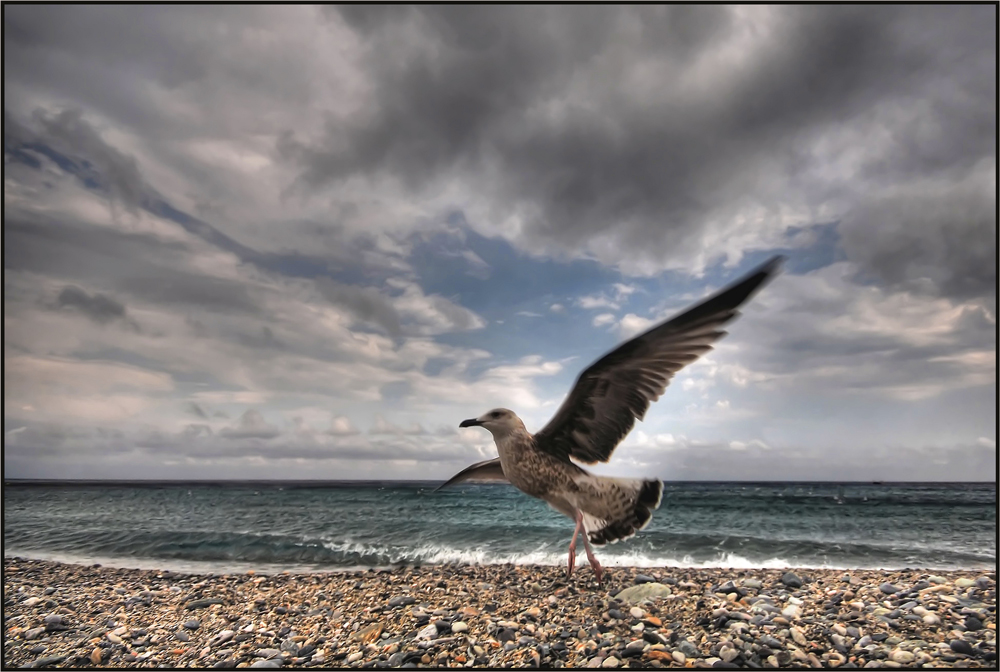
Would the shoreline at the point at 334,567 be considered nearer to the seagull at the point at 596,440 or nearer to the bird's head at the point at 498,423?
the seagull at the point at 596,440

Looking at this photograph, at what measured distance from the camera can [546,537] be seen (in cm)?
959

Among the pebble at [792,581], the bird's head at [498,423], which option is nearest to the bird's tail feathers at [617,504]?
the bird's head at [498,423]

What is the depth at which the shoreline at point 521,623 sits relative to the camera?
11.8ft

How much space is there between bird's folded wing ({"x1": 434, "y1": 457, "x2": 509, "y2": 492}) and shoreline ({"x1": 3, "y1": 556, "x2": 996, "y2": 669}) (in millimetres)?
1152

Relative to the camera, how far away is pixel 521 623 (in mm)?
4113

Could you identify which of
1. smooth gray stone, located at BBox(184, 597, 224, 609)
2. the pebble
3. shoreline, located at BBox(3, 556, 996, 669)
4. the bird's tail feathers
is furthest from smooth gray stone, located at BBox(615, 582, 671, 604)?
smooth gray stone, located at BBox(184, 597, 224, 609)

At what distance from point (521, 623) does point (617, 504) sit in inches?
54.7

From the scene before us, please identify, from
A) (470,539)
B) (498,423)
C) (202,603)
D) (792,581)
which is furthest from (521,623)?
(470,539)

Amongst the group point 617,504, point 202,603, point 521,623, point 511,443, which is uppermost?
point 511,443

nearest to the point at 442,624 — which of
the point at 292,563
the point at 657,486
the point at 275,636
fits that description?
the point at 275,636

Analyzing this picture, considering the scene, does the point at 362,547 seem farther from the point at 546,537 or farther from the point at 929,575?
the point at 929,575

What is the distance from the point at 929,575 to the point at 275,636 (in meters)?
7.35

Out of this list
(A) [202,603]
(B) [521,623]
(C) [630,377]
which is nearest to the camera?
(C) [630,377]

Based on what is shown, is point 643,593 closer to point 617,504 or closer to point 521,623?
point 521,623
